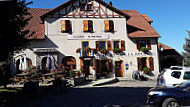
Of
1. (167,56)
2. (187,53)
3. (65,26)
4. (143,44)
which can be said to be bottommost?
(167,56)

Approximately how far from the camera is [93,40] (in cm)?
2053

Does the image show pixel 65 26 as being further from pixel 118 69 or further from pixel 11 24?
pixel 11 24

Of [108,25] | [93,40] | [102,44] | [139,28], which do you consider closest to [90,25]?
[93,40]

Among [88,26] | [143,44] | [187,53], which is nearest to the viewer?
[88,26]

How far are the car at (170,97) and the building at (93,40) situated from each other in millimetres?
13769

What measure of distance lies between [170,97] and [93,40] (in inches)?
593

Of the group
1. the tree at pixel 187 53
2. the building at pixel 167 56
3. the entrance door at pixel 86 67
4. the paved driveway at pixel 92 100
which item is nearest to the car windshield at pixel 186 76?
the paved driveway at pixel 92 100

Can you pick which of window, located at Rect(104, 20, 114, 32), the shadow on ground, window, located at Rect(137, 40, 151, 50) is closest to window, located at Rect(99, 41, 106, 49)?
window, located at Rect(104, 20, 114, 32)

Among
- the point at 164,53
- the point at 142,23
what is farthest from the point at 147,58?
the point at 164,53

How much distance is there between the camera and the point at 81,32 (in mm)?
20422

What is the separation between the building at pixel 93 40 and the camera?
19859mm

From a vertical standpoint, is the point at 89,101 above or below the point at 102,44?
below

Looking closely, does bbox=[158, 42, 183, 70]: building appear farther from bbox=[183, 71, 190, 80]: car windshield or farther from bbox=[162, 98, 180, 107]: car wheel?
bbox=[162, 98, 180, 107]: car wheel

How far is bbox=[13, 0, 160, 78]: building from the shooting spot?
65.2 feet
